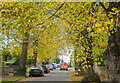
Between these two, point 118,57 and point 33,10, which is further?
point 33,10

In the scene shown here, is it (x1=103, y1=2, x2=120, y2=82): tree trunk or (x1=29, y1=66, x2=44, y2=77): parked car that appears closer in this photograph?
(x1=103, y1=2, x2=120, y2=82): tree trunk

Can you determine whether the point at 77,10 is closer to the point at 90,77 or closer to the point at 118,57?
the point at 118,57

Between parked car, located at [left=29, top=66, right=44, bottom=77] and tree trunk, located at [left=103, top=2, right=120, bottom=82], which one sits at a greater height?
tree trunk, located at [left=103, top=2, right=120, bottom=82]

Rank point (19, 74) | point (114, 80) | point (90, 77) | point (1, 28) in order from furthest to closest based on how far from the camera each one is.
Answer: point (19, 74)
point (90, 77)
point (1, 28)
point (114, 80)

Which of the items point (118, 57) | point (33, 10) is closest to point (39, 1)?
point (33, 10)

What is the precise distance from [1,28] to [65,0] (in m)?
3.98

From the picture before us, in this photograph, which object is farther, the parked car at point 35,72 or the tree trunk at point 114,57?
the parked car at point 35,72

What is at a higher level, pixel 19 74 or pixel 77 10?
pixel 77 10

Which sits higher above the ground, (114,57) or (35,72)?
(114,57)

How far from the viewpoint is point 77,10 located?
1325 cm

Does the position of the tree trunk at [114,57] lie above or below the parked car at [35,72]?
above

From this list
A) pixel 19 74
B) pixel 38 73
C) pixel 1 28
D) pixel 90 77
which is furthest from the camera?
pixel 38 73

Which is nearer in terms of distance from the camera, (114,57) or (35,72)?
(114,57)

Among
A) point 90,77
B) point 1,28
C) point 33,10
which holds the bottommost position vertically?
point 90,77
